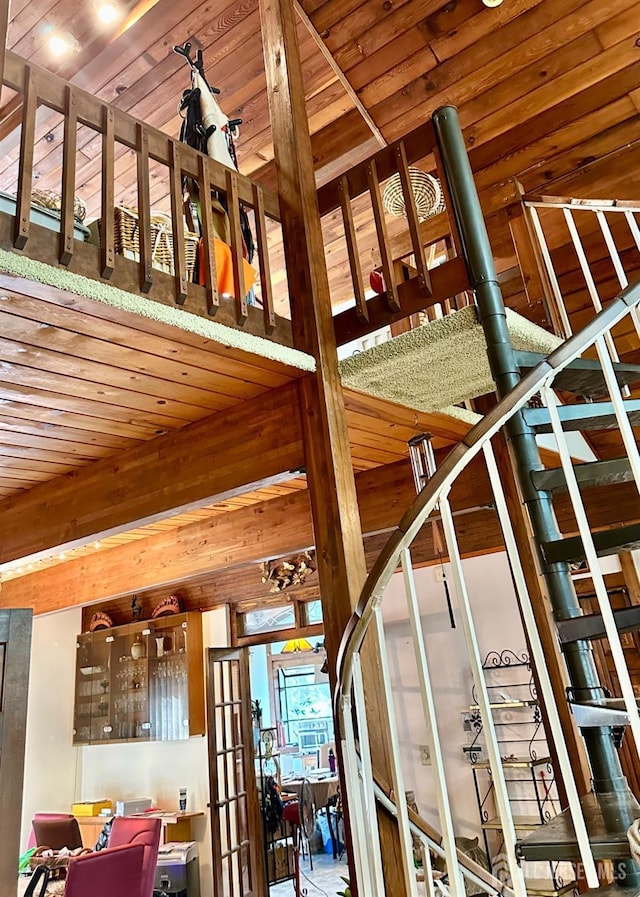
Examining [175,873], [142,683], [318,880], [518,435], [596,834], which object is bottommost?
[318,880]

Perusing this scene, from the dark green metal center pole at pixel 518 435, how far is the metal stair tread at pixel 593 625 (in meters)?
0.05

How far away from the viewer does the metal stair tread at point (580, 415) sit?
230cm

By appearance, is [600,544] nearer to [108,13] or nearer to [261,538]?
[261,538]

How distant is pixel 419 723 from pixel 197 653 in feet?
8.42

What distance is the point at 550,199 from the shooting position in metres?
3.37

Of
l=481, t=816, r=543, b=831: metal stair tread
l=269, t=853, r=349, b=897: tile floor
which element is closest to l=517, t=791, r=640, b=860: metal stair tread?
l=481, t=816, r=543, b=831: metal stair tread

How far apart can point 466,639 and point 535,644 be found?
0.61ft

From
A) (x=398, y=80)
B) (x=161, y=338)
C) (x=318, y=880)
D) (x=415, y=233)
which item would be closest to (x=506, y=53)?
(x=398, y=80)

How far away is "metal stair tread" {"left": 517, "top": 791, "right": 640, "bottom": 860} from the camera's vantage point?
1.55 meters

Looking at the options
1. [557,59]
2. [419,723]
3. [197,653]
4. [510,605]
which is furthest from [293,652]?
[557,59]

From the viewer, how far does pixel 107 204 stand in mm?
2281

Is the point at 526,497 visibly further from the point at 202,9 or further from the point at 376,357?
the point at 202,9

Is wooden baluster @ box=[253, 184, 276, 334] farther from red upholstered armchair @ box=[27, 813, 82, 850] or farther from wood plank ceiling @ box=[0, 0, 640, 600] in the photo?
red upholstered armchair @ box=[27, 813, 82, 850]

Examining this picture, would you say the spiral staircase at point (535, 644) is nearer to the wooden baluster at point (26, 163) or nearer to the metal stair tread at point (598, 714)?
the metal stair tread at point (598, 714)
